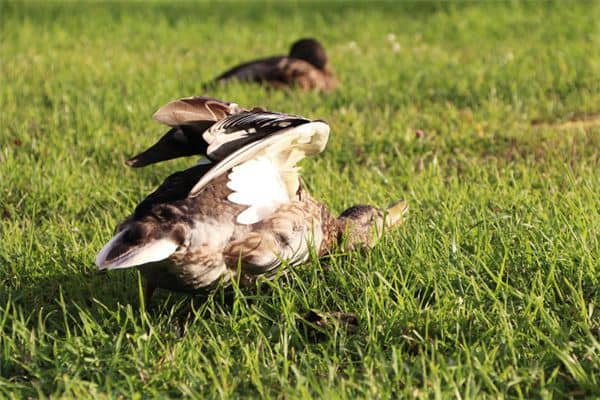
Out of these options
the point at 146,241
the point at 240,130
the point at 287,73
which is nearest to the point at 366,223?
the point at 240,130

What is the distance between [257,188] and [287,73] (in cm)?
435

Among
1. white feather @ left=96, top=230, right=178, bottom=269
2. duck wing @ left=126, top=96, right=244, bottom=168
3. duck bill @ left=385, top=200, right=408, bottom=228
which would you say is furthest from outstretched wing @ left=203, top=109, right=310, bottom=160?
duck bill @ left=385, top=200, right=408, bottom=228

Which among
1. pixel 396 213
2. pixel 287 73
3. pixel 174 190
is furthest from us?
pixel 287 73

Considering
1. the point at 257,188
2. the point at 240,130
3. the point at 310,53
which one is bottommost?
the point at 310,53

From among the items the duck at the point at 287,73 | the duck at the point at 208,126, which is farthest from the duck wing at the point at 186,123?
the duck at the point at 287,73

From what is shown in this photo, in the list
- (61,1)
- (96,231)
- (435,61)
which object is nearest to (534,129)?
(435,61)

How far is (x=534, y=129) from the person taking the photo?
241 inches

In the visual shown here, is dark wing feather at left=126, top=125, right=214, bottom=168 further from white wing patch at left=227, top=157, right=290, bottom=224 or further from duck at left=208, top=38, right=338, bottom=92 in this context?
duck at left=208, top=38, right=338, bottom=92

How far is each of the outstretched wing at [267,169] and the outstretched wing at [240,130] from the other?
0.04 m

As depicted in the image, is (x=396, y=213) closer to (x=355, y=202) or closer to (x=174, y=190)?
(x=355, y=202)

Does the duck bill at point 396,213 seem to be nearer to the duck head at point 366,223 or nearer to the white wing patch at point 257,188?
the duck head at point 366,223

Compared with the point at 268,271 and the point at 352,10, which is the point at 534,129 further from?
the point at 352,10

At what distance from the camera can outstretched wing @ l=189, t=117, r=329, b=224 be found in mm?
3258

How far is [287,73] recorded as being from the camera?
7.68 m
